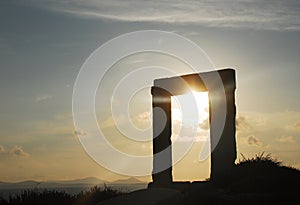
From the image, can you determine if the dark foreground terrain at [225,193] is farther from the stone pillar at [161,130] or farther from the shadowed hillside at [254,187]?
the stone pillar at [161,130]

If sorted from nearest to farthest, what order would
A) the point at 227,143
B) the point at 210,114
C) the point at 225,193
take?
the point at 225,193
the point at 227,143
the point at 210,114

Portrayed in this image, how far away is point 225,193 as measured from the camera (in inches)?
727

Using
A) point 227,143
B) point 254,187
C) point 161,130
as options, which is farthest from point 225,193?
point 161,130

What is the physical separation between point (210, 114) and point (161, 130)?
9.42 feet

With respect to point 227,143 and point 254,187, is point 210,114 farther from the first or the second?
point 254,187

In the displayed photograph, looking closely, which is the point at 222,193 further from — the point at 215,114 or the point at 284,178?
the point at 215,114

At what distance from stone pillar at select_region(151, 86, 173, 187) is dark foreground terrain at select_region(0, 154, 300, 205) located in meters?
2.44

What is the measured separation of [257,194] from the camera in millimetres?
17594

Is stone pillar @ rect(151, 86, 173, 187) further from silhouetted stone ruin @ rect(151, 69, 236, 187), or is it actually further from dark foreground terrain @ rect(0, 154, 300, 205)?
dark foreground terrain @ rect(0, 154, 300, 205)

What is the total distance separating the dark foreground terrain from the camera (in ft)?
57.2

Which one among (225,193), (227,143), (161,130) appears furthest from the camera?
(161,130)

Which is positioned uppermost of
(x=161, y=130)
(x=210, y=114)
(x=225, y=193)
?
(x=210, y=114)

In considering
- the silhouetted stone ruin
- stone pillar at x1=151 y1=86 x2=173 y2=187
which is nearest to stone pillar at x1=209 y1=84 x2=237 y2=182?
the silhouetted stone ruin

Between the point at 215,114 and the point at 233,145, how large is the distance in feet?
4.39
